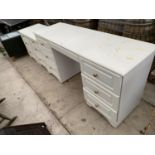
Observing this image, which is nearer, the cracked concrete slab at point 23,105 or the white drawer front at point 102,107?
the white drawer front at point 102,107

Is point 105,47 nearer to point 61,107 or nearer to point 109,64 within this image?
point 109,64

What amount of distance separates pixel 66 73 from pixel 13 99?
0.95 metres

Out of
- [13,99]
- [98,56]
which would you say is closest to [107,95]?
[98,56]

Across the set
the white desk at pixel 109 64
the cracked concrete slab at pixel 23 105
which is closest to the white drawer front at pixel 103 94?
the white desk at pixel 109 64

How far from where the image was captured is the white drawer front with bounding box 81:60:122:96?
42.1 inches

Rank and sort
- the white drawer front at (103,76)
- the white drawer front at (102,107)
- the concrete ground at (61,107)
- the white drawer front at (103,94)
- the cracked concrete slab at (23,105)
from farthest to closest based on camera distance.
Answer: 1. the cracked concrete slab at (23,105)
2. the concrete ground at (61,107)
3. the white drawer front at (102,107)
4. the white drawer front at (103,94)
5. the white drawer front at (103,76)

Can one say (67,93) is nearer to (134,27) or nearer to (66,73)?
(66,73)

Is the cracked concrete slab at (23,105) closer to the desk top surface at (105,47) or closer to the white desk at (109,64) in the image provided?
the white desk at (109,64)

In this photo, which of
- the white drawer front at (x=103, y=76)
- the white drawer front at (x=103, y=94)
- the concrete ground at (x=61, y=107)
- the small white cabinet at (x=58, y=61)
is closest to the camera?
the white drawer front at (x=103, y=76)

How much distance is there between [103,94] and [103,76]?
25 cm

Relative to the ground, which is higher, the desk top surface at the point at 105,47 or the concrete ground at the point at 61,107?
the desk top surface at the point at 105,47

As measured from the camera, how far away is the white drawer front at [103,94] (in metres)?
1.25

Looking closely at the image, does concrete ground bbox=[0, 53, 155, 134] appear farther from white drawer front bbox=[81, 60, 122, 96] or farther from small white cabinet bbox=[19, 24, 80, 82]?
white drawer front bbox=[81, 60, 122, 96]

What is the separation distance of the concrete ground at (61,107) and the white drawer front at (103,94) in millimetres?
390
